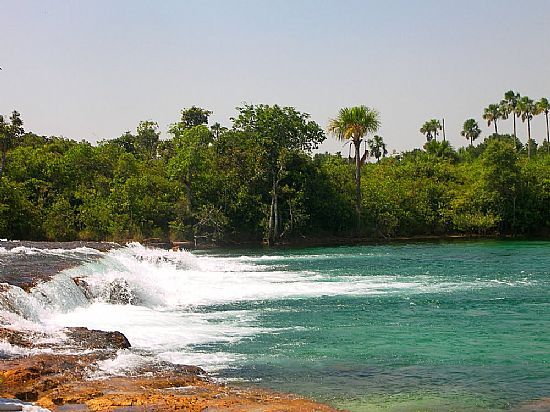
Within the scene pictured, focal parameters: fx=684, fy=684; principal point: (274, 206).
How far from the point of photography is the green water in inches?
411

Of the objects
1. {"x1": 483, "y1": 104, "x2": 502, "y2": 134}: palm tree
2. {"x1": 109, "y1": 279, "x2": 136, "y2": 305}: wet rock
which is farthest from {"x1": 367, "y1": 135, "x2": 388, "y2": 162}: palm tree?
{"x1": 109, "y1": 279, "x2": 136, "y2": 305}: wet rock

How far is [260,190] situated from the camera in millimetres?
54719

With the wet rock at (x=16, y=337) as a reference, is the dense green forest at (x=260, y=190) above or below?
above

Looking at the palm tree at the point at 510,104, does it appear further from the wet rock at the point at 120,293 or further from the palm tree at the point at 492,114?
the wet rock at the point at 120,293

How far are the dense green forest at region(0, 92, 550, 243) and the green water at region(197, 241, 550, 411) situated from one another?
25.8 m

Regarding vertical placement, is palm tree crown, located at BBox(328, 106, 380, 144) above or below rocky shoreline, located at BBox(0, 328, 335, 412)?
above

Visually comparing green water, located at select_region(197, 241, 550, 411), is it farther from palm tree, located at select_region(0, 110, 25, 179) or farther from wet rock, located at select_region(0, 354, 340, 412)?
palm tree, located at select_region(0, 110, 25, 179)

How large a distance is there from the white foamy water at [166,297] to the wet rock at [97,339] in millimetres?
270

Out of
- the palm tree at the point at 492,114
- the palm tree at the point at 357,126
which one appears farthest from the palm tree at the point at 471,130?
the palm tree at the point at 357,126

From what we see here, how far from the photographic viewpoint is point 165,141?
209 ft

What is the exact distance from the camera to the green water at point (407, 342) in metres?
10.4

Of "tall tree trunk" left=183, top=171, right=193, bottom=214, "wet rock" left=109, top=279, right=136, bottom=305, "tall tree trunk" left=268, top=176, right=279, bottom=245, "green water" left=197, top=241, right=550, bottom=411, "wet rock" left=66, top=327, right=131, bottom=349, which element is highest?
"tall tree trunk" left=183, top=171, right=193, bottom=214

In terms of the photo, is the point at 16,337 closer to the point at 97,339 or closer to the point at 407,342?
the point at 97,339

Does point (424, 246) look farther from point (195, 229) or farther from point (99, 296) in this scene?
point (99, 296)
